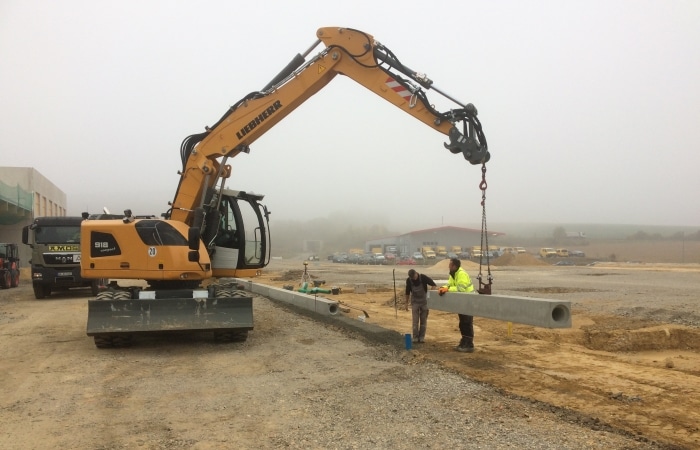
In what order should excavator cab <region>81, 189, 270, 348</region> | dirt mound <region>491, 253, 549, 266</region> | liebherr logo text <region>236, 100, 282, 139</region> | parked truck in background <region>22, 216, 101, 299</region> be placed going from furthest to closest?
1. dirt mound <region>491, 253, 549, 266</region>
2. parked truck in background <region>22, 216, 101, 299</region>
3. liebherr logo text <region>236, 100, 282, 139</region>
4. excavator cab <region>81, 189, 270, 348</region>

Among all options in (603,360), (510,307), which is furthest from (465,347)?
(603,360)

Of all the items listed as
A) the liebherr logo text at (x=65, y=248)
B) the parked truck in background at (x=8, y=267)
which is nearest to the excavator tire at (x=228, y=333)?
the liebherr logo text at (x=65, y=248)

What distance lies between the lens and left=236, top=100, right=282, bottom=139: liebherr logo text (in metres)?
10.8

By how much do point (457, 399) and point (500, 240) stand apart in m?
126

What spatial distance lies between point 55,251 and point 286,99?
12879mm

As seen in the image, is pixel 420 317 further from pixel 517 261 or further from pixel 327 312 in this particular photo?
pixel 517 261

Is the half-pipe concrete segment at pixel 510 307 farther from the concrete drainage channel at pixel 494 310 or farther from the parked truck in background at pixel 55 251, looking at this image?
the parked truck in background at pixel 55 251

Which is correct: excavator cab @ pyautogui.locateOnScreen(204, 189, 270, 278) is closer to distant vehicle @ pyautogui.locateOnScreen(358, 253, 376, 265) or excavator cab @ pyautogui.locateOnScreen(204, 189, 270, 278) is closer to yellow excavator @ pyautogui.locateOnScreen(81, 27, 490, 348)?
yellow excavator @ pyautogui.locateOnScreen(81, 27, 490, 348)

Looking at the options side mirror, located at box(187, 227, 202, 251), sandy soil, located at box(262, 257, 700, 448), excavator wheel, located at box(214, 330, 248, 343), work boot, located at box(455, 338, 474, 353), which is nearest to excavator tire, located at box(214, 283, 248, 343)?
excavator wheel, located at box(214, 330, 248, 343)

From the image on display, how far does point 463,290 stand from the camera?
9461 mm

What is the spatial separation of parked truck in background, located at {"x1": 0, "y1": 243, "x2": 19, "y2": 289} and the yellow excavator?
1961cm

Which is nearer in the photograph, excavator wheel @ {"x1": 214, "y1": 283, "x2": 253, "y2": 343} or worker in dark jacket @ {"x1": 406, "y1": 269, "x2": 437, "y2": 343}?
excavator wheel @ {"x1": 214, "y1": 283, "x2": 253, "y2": 343}

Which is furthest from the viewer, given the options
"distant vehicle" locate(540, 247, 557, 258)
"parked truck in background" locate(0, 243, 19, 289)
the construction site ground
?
"distant vehicle" locate(540, 247, 557, 258)

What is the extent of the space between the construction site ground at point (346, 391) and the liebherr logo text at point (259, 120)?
415cm
